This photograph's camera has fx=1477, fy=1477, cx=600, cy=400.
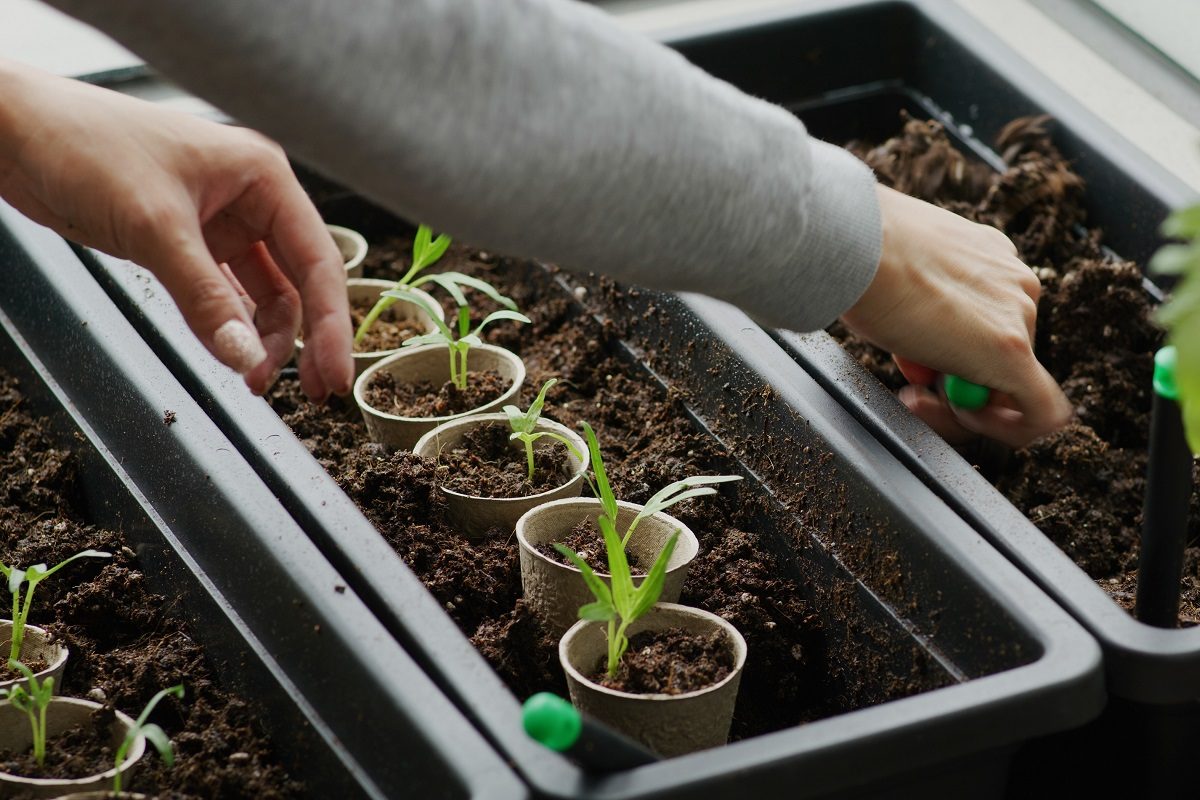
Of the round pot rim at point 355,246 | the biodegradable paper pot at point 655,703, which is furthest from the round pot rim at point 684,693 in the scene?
the round pot rim at point 355,246

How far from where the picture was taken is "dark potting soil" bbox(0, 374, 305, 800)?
105 cm

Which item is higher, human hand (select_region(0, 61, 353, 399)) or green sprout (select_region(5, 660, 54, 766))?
human hand (select_region(0, 61, 353, 399))

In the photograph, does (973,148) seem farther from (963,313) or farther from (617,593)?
(617,593)

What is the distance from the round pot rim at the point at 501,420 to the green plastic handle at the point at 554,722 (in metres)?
0.42

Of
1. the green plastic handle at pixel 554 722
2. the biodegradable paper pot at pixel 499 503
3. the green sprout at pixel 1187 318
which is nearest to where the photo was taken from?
the green sprout at pixel 1187 318

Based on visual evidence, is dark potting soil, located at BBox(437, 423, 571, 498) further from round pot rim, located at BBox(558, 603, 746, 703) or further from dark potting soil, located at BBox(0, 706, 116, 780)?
dark potting soil, located at BBox(0, 706, 116, 780)

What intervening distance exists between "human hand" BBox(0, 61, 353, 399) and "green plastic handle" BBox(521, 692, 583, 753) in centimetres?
31

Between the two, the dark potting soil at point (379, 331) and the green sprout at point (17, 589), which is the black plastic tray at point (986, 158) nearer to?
the dark potting soil at point (379, 331)

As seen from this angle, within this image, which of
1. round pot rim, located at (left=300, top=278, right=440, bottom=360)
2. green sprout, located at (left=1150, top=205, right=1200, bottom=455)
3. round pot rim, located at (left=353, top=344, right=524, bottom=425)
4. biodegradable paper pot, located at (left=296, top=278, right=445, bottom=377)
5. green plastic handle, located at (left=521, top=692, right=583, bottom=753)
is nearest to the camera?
green sprout, located at (left=1150, top=205, right=1200, bottom=455)

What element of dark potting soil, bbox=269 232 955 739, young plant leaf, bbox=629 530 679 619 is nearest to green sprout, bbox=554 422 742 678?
young plant leaf, bbox=629 530 679 619

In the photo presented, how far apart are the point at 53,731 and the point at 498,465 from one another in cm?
44

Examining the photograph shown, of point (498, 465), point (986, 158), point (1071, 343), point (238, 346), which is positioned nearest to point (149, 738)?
point (238, 346)

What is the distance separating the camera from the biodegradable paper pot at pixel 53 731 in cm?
102

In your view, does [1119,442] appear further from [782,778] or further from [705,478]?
[782,778]
